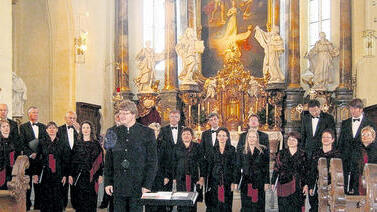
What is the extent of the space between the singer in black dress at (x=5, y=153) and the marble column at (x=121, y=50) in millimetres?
9070

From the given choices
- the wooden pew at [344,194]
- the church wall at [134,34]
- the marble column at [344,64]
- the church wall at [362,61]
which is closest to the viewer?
the wooden pew at [344,194]

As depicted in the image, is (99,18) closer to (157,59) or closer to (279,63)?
(157,59)

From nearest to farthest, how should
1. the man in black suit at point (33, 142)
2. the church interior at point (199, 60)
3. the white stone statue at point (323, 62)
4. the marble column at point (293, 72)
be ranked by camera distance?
the man in black suit at point (33, 142) < the church interior at point (199, 60) < the white stone statue at point (323, 62) < the marble column at point (293, 72)

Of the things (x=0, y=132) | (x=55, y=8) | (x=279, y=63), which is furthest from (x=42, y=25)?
(x=0, y=132)

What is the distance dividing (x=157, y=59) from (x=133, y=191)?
13057mm

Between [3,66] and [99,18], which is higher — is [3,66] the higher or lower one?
the lower one

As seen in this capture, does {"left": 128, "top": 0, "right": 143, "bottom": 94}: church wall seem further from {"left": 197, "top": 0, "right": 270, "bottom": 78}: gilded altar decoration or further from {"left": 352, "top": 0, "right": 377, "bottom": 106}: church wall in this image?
{"left": 352, "top": 0, "right": 377, "bottom": 106}: church wall

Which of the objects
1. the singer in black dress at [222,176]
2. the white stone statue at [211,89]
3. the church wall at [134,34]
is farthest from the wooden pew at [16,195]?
the church wall at [134,34]

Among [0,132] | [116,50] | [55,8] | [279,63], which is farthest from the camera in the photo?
[116,50]

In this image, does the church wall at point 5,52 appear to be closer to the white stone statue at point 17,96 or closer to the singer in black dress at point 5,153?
the singer in black dress at point 5,153

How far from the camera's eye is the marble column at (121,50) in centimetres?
1783

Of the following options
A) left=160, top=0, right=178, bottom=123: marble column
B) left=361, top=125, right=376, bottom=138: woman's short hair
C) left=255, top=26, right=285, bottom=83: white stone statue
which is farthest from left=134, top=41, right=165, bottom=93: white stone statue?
left=361, top=125, right=376, bottom=138: woman's short hair

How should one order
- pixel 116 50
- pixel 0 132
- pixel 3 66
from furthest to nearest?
pixel 116 50, pixel 3 66, pixel 0 132

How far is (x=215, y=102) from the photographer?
56.7 feet
